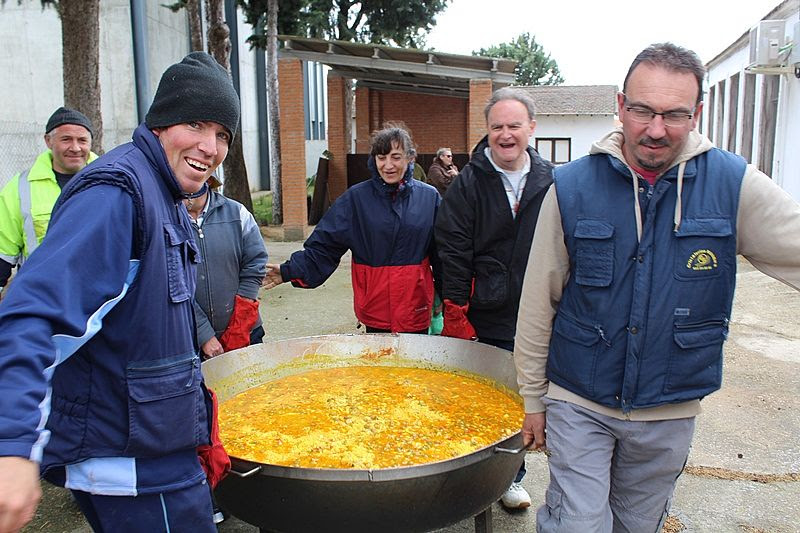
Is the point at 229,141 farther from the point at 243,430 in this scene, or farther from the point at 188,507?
the point at 243,430

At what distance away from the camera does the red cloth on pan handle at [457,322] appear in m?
3.83

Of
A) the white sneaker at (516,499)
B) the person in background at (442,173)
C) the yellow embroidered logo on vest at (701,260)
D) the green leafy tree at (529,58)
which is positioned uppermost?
the green leafy tree at (529,58)

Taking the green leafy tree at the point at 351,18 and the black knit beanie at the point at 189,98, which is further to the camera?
the green leafy tree at the point at 351,18

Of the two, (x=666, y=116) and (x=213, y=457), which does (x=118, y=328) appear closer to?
(x=213, y=457)

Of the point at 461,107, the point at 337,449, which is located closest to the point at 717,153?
the point at 337,449

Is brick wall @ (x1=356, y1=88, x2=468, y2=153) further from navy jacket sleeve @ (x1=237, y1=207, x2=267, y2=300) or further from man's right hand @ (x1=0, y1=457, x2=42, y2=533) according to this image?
man's right hand @ (x1=0, y1=457, x2=42, y2=533)

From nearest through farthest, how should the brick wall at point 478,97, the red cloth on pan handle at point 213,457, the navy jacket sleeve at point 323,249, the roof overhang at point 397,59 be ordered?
the red cloth on pan handle at point 213,457 < the navy jacket sleeve at point 323,249 < the roof overhang at point 397,59 < the brick wall at point 478,97

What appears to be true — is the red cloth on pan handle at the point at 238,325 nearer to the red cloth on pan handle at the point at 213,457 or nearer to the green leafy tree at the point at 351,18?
the red cloth on pan handle at the point at 213,457

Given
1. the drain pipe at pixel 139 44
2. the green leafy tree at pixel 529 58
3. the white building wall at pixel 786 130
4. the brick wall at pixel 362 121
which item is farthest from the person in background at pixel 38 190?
the green leafy tree at pixel 529 58

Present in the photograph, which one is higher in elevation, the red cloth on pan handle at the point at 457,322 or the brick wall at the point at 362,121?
the brick wall at the point at 362,121

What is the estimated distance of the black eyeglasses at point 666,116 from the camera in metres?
2.22

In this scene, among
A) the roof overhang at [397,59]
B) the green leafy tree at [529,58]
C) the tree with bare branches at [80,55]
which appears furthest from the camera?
the green leafy tree at [529,58]

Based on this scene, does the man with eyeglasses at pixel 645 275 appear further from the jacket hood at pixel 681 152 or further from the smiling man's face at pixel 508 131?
the smiling man's face at pixel 508 131

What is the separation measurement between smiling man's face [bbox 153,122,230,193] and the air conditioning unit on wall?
15.1 m
